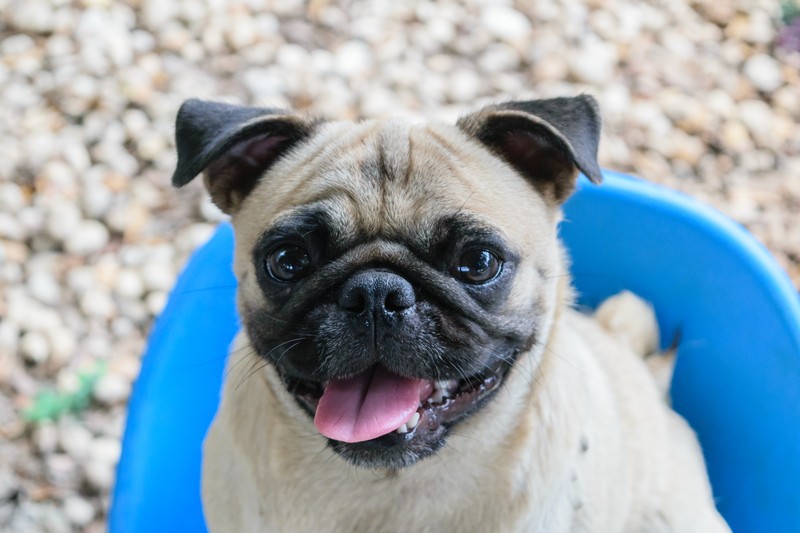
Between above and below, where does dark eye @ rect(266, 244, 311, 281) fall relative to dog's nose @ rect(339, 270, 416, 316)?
below

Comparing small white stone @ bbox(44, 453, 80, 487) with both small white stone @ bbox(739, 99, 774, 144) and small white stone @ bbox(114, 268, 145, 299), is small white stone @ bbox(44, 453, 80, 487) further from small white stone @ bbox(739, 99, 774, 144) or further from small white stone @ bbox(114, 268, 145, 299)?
small white stone @ bbox(739, 99, 774, 144)

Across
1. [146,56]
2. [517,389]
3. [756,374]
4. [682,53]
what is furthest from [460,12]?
[517,389]

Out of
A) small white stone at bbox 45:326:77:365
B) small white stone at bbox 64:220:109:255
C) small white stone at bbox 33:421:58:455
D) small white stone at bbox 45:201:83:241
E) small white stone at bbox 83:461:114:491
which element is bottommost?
small white stone at bbox 83:461:114:491

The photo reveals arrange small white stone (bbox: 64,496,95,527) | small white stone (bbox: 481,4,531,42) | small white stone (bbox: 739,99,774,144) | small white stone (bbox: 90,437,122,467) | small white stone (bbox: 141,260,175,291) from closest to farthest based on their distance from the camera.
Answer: small white stone (bbox: 64,496,95,527)
small white stone (bbox: 90,437,122,467)
small white stone (bbox: 141,260,175,291)
small white stone (bbox: 739,99,774,144)
small white stone (bbox: 481,4,531,42)

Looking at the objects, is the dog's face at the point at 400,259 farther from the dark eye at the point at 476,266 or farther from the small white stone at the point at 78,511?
the small white stone at the point at 78,511

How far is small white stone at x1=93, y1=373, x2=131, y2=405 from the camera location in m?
3.06

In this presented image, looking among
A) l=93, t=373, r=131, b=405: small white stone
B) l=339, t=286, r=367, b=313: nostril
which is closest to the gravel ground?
l=93, t=373, r=131, b=405: small white stone

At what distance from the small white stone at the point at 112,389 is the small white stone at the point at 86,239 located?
0.56 m

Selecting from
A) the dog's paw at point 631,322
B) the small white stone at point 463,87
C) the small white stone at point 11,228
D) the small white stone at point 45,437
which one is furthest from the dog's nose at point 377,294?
the small white stone at point 463,87

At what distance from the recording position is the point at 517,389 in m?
1.97

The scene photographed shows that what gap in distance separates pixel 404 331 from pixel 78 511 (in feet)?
5.52

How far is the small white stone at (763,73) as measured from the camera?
157 inches

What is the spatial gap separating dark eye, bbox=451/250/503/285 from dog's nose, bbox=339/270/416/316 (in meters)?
0.15

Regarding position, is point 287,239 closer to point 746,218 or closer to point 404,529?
point 404,529
